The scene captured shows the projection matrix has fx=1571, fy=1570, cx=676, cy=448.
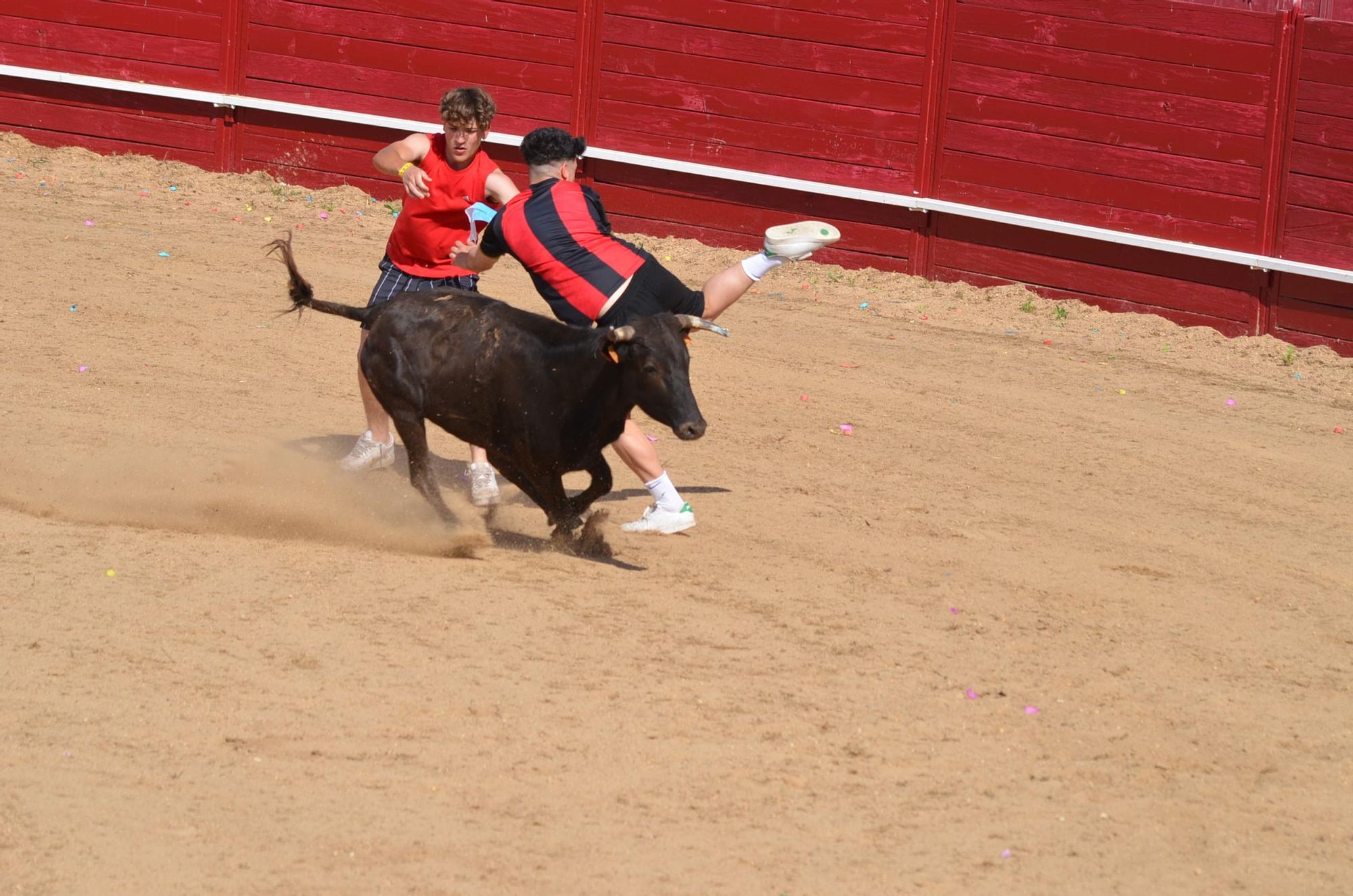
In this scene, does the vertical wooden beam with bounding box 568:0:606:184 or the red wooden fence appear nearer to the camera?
the red wooden fence

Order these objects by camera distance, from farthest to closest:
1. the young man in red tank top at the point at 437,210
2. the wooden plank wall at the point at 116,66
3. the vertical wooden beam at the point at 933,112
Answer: the wooden plank wall at the point at 116,66, the vertical wooden beam at the point at 933,112, the young man in red tank top at the point at 437,210

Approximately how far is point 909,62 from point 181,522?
7335 mm

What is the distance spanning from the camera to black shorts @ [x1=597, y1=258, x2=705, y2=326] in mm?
5793

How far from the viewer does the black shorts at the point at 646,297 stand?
579 cm

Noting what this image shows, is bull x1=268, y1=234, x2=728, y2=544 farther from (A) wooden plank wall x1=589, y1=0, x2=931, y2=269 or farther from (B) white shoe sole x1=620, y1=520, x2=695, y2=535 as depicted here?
(A) wooden plank wall x1=589, y1=0, x2=931, y2=269

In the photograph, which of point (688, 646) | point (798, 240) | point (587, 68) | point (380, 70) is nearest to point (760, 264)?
point (798, 240)

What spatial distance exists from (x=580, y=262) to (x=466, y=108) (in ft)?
2.50

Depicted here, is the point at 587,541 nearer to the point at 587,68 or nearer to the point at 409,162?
the point at 409,162

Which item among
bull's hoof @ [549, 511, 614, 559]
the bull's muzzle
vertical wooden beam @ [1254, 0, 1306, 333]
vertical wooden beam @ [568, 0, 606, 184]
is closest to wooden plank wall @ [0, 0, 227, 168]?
vertical wooden beam @ [568, 0, 606, 184]

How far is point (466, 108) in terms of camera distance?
5.96 m

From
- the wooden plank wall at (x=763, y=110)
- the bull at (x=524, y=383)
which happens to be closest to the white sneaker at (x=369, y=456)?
the bull at (x=524, y=383)

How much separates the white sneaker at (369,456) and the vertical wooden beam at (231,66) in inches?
282

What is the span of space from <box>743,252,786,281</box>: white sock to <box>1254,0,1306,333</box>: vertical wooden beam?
16.9ft

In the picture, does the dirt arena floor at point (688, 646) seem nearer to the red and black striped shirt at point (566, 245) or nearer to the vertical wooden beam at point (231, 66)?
the red and black striped shirt at point (566, 245)
